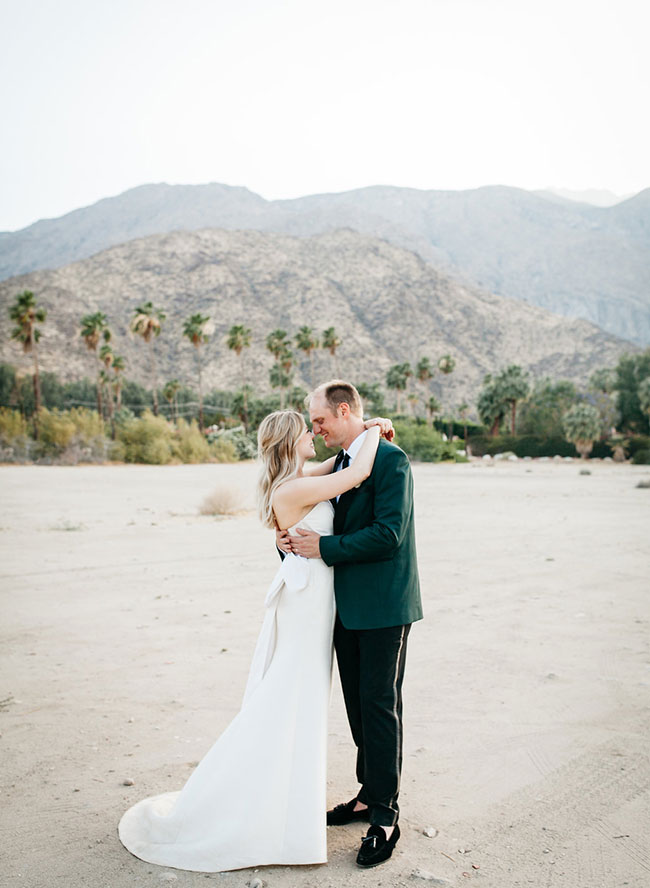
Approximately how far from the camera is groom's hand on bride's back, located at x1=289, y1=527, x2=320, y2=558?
11.7 ft

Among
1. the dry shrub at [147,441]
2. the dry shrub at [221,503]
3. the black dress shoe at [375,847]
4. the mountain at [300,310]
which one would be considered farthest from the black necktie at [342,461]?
the mountain at [300,310]

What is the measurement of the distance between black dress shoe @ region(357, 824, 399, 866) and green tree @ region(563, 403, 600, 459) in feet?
171

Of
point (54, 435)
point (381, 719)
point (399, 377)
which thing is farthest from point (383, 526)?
point (399, 377)

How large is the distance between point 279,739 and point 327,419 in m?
1.51

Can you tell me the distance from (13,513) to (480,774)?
1472cm

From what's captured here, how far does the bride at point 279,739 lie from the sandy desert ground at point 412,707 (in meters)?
0.11

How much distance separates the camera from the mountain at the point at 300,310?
103875 millimetres

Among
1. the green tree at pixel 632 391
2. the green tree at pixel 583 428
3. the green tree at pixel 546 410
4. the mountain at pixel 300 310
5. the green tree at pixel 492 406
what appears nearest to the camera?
the green tree at pixel 583 428

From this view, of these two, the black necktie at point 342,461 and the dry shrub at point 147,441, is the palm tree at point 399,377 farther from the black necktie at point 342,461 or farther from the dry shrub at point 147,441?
the black necktie at point 342,461

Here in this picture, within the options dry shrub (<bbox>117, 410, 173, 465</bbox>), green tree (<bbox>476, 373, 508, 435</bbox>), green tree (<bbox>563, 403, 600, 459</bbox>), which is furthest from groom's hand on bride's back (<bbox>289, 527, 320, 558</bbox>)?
green tree (<bbox>476, 373, 508, 435</bbox>)

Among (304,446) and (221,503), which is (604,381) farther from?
(304,446)

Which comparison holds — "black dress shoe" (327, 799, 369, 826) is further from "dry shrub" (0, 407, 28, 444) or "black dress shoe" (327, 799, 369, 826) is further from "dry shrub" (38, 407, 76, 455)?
"dry shrub" (0, 407, 28, 444)

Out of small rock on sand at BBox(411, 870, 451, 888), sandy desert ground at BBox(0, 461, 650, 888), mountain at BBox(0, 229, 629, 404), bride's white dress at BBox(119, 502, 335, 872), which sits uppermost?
mountain at BBox(0, 229, 629, 404)

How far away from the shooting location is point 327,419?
3736mm
